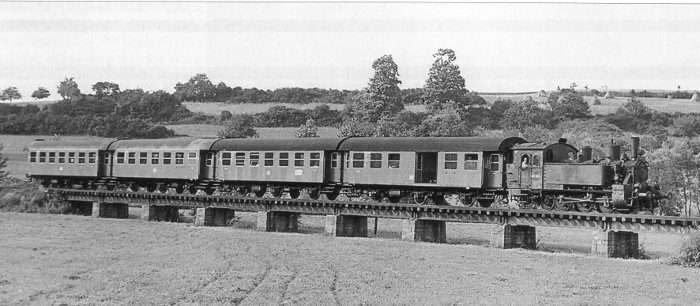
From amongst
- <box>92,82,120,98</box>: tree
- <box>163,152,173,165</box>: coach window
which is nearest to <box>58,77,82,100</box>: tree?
<box>92,82,120,98</box>: tree

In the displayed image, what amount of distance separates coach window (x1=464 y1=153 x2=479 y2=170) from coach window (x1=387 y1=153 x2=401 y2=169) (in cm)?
308

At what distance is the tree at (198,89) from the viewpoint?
93.9 meters

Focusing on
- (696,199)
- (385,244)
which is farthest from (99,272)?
(696,199)

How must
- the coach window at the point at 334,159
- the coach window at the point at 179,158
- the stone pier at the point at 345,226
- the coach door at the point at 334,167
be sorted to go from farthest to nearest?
the coach window at the point at 179,158, the coach window at the point at 334,159, the coach door at the point at 334,167, the stone pier at the point at 345,226

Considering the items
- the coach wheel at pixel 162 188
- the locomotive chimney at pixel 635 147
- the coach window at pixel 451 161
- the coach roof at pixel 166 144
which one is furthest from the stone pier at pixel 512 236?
the coach wheel at pixel 162 188

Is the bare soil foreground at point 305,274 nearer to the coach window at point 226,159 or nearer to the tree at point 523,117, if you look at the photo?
the coach window at point 226,159

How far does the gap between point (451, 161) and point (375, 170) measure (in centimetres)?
371

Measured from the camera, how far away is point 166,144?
4081 centimetres

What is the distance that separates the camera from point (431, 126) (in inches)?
2564

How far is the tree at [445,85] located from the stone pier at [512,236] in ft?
166

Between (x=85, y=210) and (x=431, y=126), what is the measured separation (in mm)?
31788

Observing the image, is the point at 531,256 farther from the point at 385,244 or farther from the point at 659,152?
the point at 659,152

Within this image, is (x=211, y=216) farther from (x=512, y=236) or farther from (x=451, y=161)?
(x=512, y=236)

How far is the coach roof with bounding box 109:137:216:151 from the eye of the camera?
129 ft
